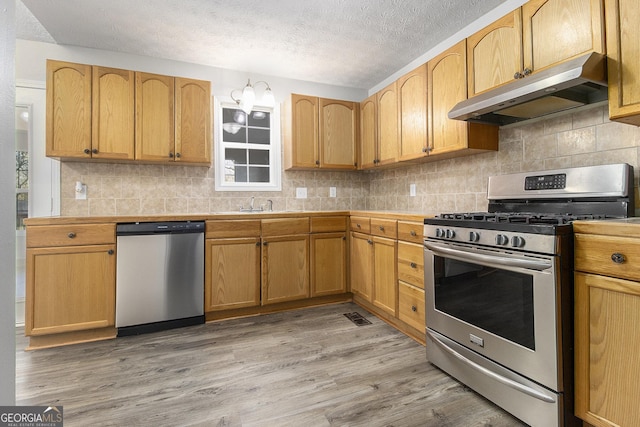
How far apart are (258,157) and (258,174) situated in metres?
0.20

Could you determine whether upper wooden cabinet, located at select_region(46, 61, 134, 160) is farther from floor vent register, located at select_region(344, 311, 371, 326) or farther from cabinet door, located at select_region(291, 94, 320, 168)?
floor vent register, located at select_region(344, 311, 371, 326)

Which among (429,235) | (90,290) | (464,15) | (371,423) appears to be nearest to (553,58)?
(464,15)

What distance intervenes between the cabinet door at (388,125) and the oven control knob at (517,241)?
5.62 feet

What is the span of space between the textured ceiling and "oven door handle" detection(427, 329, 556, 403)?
2420 millimetres

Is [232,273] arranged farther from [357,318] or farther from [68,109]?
[68,109]

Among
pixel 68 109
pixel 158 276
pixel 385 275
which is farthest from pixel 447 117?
pixel 68 109

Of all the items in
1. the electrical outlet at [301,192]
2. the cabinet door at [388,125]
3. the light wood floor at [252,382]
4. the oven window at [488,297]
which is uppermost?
the cabinet door at [388,125]

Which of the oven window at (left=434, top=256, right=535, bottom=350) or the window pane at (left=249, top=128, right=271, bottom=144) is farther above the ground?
the window pane at (left=249, top=128, right=271, bottom=144)

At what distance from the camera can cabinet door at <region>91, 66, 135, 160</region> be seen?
8.87 feet

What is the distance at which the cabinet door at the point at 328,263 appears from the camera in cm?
313

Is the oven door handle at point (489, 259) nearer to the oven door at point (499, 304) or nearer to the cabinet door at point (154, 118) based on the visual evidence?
the oven door at point (499, 304)

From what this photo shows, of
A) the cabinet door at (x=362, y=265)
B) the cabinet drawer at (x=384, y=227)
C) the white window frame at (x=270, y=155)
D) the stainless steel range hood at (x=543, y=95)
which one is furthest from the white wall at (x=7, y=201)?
the white window frame at (x=270, y=155)

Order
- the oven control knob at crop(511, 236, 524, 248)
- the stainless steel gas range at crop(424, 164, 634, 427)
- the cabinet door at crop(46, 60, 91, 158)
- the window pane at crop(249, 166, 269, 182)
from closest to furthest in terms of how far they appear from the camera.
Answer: the stainless steel gas range at crop(424, 164, 634, 427)
the oven control knob at crop(511, 236, 524, 248)
the cabinet door at crop(46, 60, 91, 158)
the window pane at crop(249, 166, 269, 182)

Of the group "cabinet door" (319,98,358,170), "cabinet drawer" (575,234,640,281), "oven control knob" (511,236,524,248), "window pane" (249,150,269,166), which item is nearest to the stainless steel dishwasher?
"window pane" (249,150,269,166)
